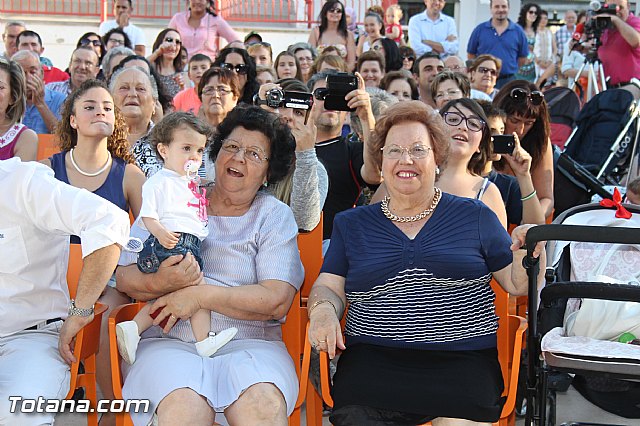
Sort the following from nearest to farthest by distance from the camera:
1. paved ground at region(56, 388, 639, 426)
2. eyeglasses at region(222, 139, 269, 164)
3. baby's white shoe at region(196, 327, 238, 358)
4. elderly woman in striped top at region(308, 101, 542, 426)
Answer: elderly woman in striped top at region(308, 101, 542, 426) < baby's white shoe at region(196, 327, 238, 358) < eyeglasses at region(222, 139, 269, 164) < paved ground at region(56, 388, 639, 426)

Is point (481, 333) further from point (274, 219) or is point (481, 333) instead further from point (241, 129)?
point (241, 129)

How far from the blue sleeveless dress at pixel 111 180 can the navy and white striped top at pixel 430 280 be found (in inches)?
56.2

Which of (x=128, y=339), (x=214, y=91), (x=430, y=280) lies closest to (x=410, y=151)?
(x=430, y=280)

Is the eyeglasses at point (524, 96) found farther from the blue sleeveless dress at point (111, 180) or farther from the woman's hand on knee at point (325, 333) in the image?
the woman's hand on knee at point (325, 333)

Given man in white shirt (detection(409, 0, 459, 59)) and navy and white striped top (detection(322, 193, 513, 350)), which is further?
man in white shirt (detection(409, 0, 459, 59))

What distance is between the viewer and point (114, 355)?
329 cm

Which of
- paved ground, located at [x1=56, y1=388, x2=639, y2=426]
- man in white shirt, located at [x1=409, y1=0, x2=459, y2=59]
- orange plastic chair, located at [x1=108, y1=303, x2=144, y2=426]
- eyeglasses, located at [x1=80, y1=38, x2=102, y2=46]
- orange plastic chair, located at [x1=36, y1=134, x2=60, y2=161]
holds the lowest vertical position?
paved ground, located at [x1=56, y1=388, x2=639, y2=426]

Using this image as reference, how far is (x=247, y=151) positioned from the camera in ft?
12.6

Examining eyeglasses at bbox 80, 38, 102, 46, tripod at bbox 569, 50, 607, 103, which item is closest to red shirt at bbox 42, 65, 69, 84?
eyeglasses at bbox 80, 38, 102, 46

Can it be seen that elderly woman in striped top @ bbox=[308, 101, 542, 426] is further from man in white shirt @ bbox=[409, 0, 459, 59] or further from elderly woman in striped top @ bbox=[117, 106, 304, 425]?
man in white shirt @ bbox=[409, 0, 459, 59]

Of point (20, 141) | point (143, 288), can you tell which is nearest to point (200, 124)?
point (143, 288)

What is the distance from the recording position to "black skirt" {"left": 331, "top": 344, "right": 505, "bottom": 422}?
3.08 meters

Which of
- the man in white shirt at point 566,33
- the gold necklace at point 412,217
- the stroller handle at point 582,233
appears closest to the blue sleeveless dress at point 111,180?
the gold necklace at point 412,217

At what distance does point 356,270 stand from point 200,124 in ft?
3.53
